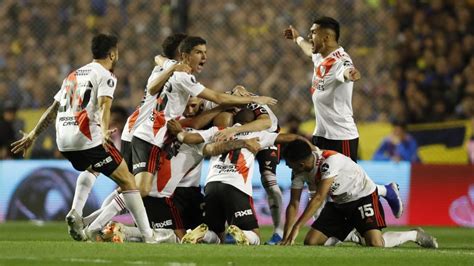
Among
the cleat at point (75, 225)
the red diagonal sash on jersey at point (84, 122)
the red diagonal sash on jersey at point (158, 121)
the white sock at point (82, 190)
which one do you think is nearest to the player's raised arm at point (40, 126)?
the red diagonal sash on jersey at point (84, 122)

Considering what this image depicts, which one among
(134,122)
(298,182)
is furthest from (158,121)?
(298,182)

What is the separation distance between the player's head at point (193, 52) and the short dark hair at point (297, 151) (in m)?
1.43

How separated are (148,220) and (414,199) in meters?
6.72

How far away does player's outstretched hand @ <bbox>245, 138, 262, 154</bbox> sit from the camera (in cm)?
1202

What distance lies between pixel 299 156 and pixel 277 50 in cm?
814

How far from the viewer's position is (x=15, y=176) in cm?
1861

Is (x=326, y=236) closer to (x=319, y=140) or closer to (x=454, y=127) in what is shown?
(x=319, y=140)

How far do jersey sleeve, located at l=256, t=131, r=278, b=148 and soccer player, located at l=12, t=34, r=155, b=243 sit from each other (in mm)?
1351

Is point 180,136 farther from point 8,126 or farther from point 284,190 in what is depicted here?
point 8,126

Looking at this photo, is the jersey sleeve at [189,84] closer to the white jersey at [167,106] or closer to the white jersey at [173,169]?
the white jersey at [167,106]

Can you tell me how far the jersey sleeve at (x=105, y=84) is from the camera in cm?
1157

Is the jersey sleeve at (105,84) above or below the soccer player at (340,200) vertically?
above

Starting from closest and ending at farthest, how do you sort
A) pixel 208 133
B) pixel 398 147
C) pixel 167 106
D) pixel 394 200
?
pixel 208 133 → pixel 167 106 → pixel 394 200 → pixel 398 147

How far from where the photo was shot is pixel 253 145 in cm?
1204
